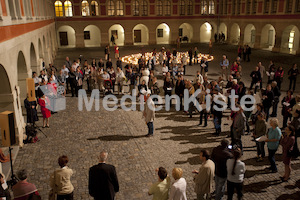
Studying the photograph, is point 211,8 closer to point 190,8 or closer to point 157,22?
point 190,8

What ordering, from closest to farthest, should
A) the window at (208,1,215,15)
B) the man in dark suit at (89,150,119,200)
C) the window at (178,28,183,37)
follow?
1. the man in dark suit at (89,150,119,200)
2. the window at (208,1,215,15)
3. the window at (178,28,183,37)

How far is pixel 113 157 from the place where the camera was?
9.41 meters

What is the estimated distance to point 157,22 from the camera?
136ft

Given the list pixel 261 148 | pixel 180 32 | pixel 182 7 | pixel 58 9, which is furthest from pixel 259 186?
pixel 180 32

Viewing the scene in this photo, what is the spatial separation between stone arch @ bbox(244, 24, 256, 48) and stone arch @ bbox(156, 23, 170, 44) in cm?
1210

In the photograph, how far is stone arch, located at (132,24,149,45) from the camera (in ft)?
142

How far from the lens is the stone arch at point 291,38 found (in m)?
30.5

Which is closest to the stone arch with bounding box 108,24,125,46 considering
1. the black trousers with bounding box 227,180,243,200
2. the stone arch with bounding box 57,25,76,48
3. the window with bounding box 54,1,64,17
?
the stone arch with bounding box 57,25,76,48

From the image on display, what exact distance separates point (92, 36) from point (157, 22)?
10.0 meters

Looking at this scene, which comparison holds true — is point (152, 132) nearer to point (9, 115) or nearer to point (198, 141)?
point (198, 141)

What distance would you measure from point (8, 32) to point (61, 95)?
6534 millimetres

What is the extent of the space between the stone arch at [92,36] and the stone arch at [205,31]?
648 inches

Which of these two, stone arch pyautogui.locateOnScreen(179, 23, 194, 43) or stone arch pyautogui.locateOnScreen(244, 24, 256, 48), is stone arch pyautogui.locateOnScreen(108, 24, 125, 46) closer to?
stone arch pyautogui.locateOnScreen(179, 23, 194, 43)

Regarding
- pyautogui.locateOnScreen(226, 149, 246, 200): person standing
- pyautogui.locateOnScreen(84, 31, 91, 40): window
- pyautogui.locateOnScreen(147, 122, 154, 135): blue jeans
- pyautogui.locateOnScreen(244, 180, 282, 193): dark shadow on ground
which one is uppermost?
pyautogui.locateOnScreen(84, 31, 91, 40): window
